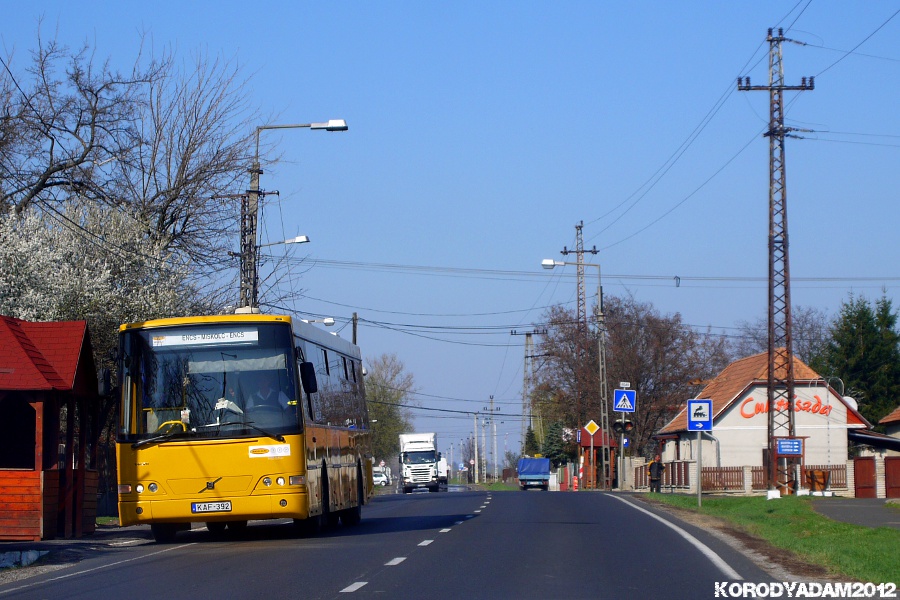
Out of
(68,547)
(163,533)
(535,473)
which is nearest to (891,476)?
(163,533)

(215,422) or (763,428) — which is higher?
(215,422)

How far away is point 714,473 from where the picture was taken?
4978 centimetres

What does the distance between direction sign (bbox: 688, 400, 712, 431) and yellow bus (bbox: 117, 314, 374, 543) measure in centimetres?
1478

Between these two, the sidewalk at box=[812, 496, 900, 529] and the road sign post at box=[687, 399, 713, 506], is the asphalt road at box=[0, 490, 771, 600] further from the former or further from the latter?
the road sign post at box=[687, 399, 713, 506]

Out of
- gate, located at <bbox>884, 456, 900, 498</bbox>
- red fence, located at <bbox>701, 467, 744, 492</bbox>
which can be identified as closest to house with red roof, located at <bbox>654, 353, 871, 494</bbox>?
red fence, located at <bbox>701, 467, 744, 492</bbox>

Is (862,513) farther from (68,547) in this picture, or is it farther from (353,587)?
(353,587)

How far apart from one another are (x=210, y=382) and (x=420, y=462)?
5218 cm

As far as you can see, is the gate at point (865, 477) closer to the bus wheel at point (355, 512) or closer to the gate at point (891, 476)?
the gate at point (891, 476)

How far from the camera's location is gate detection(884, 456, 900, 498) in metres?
44.7

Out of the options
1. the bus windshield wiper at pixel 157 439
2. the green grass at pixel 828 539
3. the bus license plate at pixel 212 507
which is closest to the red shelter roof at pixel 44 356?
the bus windshield wiper at pixel 157 439

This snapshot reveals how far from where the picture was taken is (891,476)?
4488cm

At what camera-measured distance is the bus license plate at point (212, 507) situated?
1630 centimetres

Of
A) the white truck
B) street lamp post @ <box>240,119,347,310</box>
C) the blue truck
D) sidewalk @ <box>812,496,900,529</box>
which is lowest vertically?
the blue truck

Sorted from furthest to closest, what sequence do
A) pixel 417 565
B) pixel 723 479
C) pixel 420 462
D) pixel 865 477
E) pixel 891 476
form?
1. pixel 420 462
2. pixel 723 479
3. pixel 865 477
4. pixel 891 476
5. pixel 417 565
